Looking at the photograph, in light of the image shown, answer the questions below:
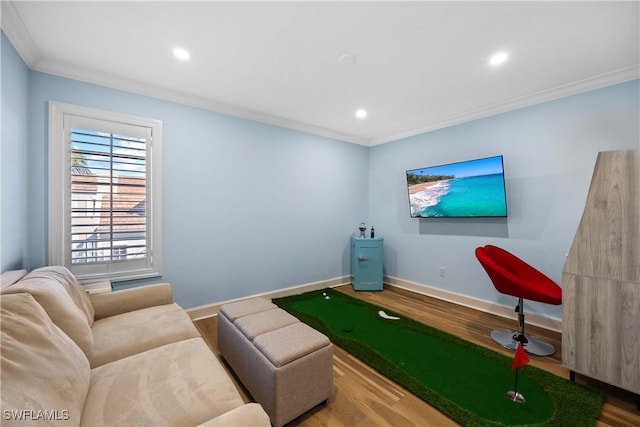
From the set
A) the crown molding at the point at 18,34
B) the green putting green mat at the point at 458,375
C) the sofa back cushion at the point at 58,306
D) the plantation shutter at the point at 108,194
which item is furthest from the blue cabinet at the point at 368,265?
the crown molding at the point at 18,34

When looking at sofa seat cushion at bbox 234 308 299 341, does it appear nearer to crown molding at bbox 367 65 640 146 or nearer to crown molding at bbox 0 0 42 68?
crown molding at bbox 0 0 42 68

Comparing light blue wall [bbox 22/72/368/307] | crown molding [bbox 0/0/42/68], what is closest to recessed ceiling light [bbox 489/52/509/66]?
light blue wall [bbox 22/72/368/307]

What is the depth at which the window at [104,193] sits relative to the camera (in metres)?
2.27

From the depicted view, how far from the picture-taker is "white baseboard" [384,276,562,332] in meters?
2.75

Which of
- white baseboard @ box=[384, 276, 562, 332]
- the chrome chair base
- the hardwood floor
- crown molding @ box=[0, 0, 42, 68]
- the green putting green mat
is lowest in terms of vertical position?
the hardwood floor

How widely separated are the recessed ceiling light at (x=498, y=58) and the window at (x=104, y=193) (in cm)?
329

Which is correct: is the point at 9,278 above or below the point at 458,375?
above

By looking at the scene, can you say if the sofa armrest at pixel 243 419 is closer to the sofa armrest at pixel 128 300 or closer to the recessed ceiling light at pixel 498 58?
the sofa armrest at pixel 128 300

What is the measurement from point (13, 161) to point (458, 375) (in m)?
3.74

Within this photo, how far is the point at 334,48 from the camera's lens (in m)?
2.04

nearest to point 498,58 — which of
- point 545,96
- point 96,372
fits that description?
point 545,96

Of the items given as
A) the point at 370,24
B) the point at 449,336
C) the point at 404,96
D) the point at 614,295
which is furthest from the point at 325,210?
the point at 614,295

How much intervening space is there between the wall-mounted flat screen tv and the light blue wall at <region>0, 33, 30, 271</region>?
417cm

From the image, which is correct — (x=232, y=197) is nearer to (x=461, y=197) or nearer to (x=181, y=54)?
(x=181, y=54)
